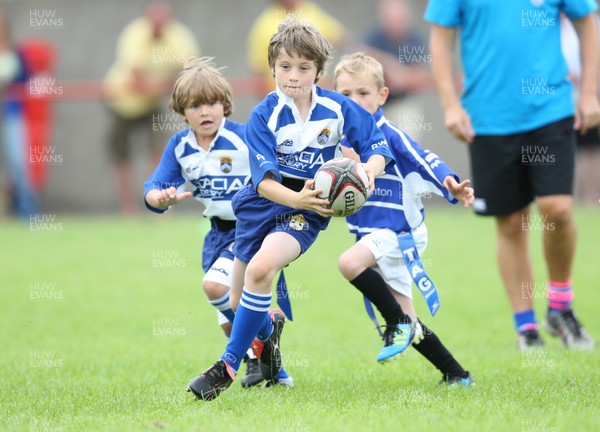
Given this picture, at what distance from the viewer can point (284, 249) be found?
4.75 m

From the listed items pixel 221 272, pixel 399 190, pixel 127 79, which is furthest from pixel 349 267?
pixel 127 79

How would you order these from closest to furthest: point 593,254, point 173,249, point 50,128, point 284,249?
1. point 284,249
2. point 593,254
3. point 173,249
4. point 50,128

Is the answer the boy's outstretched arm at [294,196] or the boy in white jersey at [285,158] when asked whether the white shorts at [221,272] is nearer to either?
the boy in white jersey at [285,158]

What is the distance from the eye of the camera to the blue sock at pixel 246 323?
479 cm

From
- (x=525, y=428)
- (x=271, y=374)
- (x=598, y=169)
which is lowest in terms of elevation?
(x=598, y=169)

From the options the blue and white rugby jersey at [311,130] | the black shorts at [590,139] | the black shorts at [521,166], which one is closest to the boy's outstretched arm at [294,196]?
the blue and white rugby jersey at [311,130]

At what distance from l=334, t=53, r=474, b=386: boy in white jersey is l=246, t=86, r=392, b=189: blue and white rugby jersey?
0.34 meters

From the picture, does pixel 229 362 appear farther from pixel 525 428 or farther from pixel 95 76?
pixel 95 76

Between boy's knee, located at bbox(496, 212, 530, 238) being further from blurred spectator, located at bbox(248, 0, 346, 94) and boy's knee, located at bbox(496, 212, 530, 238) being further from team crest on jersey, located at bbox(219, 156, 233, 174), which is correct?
blurred spectator, located at bbox(248, 0, 346, 94)

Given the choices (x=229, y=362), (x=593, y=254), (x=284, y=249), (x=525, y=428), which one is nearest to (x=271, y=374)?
(x=229, y=362)

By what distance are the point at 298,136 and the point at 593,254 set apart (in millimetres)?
6657

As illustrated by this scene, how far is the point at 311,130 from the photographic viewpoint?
4.85m

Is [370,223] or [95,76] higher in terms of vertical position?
[370,223]

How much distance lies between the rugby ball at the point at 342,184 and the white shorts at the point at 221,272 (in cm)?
104
